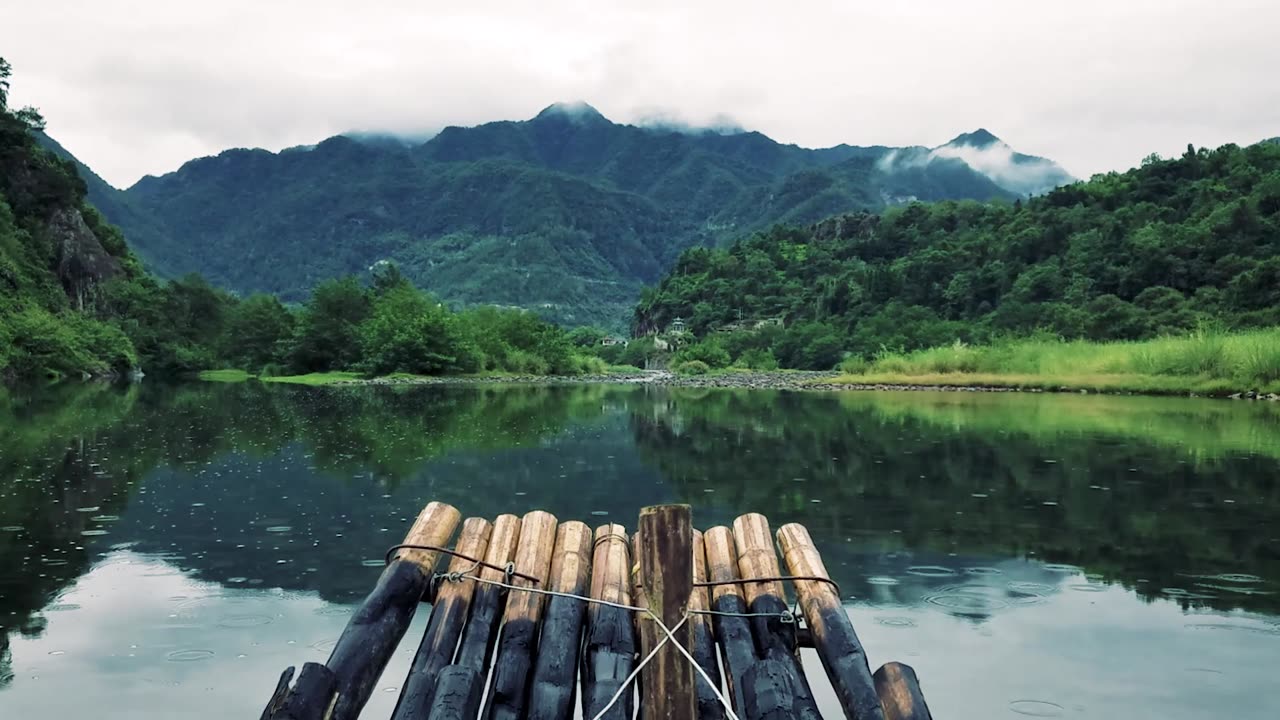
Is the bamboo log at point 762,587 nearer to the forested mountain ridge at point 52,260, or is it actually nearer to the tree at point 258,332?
the forested mountain ridge at point 52,260

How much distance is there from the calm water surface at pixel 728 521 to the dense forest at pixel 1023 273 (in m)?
35.7

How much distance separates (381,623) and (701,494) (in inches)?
316

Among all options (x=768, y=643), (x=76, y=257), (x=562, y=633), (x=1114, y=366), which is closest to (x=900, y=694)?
(x=768, y=643)

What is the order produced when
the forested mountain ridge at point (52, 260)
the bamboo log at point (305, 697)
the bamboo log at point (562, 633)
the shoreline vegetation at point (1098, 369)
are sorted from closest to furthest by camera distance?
the bamboo log at point (305, 697)
the bamboo log at point (562, 633)
the shoreline vegetation at point (1098, 369)
the forested mountain ridge at point (52, 260)

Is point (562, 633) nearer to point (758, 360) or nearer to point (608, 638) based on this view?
point (608, 638)

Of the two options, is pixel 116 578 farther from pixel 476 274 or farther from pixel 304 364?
pixel 476 274

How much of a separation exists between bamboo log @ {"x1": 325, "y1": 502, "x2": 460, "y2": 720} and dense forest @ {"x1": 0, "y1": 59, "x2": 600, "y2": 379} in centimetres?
5717

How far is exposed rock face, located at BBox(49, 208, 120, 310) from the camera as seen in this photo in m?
74.5

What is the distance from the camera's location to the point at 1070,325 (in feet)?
192

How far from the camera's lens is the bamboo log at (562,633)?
513 cm

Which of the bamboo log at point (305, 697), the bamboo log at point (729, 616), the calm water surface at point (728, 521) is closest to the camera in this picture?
the bamboo log at point (305, 697)

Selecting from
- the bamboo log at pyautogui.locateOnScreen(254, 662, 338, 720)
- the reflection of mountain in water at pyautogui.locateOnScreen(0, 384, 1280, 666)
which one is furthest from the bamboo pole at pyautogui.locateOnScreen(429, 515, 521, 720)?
the reflection of mountain in water at pyautogui.locateOnScreen(0, 384, 1280, 666)

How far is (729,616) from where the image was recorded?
20.4 feet

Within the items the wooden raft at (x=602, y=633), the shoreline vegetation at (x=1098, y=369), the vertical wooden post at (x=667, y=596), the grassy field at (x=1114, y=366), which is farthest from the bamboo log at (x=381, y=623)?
the grassy field at (x=1114, y=366)
